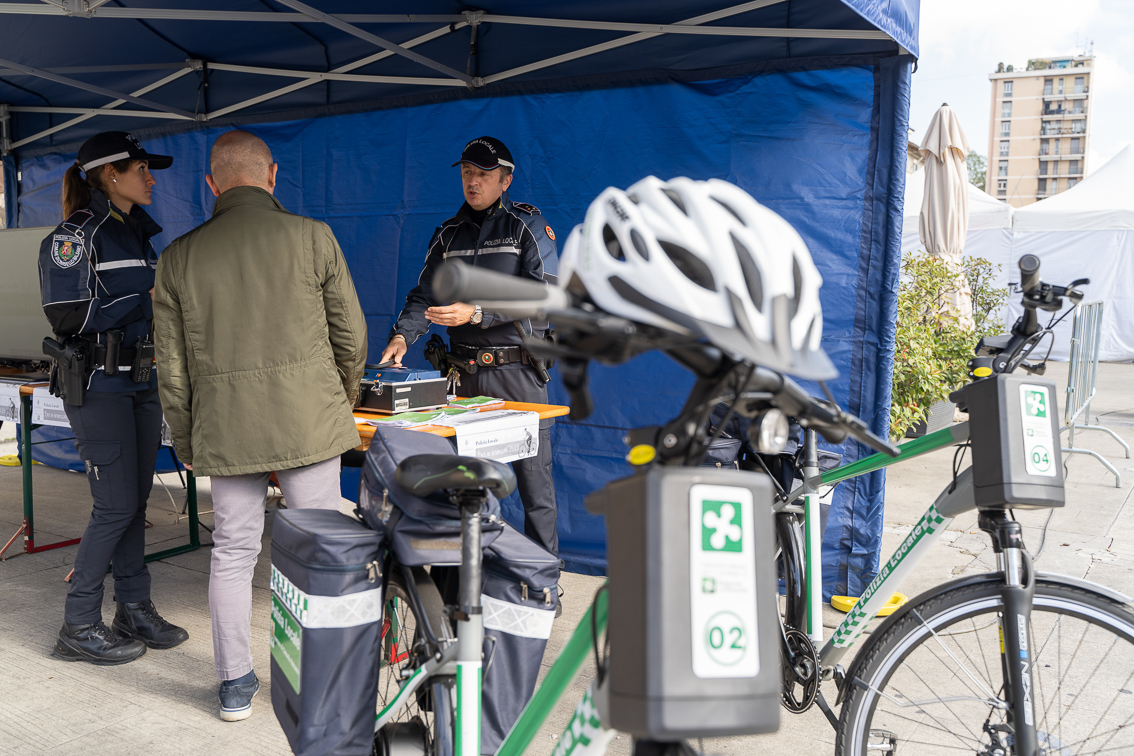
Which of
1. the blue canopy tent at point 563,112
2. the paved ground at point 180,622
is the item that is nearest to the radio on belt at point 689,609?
the paved ground at point 180,622

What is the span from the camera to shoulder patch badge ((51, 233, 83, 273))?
2.97 m

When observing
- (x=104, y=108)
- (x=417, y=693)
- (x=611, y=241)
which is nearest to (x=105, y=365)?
(x=417, y=693)

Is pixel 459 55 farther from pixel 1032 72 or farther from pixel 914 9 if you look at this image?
pixel 1032 72

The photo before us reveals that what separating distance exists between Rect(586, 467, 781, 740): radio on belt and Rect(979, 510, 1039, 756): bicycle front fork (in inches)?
35.4

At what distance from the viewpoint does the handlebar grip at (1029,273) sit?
179 cm

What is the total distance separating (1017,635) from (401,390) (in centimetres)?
215

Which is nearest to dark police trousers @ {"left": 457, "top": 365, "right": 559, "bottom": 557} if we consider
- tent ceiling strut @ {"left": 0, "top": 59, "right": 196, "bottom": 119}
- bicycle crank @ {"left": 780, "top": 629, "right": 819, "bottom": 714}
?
bicycle crank @ {"left": 780, "top": 629, "right": 819, "bottom": 714}

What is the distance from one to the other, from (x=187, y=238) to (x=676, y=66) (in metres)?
2.26

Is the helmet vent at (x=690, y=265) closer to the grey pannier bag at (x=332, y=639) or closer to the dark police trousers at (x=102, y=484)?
the grey pannier bag at (x=332, y=639)

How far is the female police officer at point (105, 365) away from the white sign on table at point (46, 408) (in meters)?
0.56

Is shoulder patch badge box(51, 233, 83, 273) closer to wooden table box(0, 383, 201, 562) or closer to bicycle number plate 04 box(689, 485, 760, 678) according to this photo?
wooden table box(0, 383, 201, 562)

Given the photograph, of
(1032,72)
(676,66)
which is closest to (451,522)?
(676,66)

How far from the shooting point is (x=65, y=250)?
9.78 ft

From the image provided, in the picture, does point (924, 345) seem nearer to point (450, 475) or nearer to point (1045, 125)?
point (450, 475)
